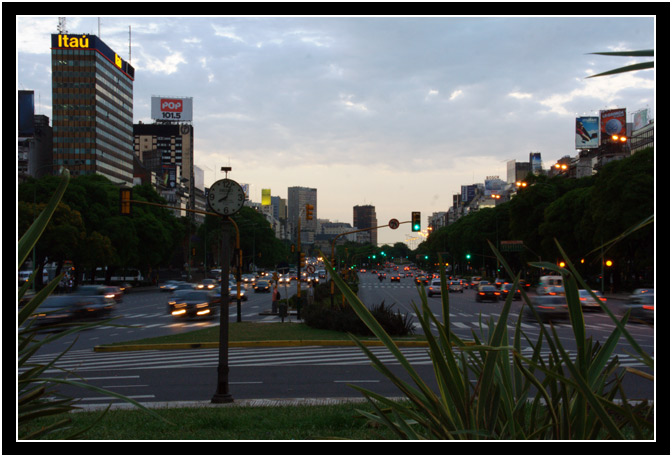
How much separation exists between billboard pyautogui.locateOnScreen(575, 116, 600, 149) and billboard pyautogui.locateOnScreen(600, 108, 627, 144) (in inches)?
247

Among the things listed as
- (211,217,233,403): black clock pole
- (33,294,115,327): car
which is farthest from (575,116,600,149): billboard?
(211,217,233,403): black clock pole

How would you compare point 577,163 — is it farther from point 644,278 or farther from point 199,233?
point 199,233

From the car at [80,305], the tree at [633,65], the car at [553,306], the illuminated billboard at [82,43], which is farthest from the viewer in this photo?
the illuminated billboard at [82,43]

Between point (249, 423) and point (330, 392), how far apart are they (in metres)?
4.90

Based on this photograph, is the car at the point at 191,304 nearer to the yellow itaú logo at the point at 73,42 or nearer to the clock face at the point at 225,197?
the clock face at the point at 225,197

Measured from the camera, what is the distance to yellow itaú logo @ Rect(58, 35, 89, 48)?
114750mm

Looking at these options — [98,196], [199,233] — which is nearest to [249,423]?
[98,196]

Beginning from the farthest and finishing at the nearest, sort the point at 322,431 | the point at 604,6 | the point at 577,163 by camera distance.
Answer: the point at 577,163
the point at 322,431
the point at 604,6

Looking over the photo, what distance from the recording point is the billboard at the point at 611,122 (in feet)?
396

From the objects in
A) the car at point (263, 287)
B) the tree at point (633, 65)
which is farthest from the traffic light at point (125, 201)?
the car at point (263, 287)

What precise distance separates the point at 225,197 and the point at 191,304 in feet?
82.8

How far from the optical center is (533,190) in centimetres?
7612

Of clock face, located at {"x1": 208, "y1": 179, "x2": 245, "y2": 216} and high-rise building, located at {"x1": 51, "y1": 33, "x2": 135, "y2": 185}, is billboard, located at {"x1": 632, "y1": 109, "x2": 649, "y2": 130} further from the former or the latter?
clock face, located at {"x1": 208, "y1": 179, "x2": 245, "y2": 216}

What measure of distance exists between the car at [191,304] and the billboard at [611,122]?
104 m
